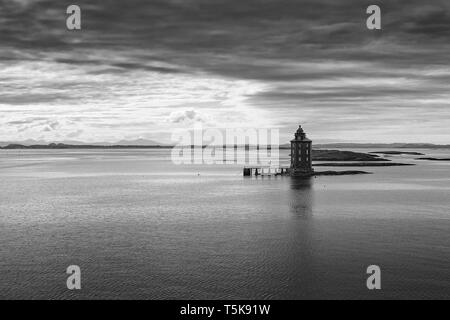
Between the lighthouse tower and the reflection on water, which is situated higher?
the lighthouse tower

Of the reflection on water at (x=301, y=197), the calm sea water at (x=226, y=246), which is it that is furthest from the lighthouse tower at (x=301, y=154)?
the calm sea water at (x=226, y=246)

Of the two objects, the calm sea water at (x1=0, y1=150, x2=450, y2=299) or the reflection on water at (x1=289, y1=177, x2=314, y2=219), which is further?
the reflection on water at (x1=289, y1=177, x2=314, y2=219)

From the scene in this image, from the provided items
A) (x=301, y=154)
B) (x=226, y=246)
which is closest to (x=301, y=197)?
(x=226, y=246)

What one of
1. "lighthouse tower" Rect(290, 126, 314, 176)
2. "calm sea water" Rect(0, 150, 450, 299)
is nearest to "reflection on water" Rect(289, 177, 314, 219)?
"calm sea water" Rect(0, 150, 450, 299)

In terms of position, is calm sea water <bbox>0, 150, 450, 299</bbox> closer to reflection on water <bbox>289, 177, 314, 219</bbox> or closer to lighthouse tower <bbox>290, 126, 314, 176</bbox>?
reflection on water <bbox>289, 177, 314, 219</bbox>

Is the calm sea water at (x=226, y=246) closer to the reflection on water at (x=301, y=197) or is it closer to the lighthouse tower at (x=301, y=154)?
the reflection on water at (x=301, y=197)

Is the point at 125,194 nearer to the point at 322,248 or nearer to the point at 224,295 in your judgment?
the point at 322,248
